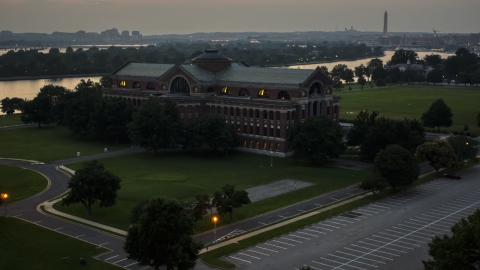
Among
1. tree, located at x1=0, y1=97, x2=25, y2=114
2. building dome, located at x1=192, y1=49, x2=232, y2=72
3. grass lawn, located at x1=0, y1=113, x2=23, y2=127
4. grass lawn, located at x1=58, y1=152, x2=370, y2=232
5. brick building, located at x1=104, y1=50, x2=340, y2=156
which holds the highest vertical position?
building dome, located at x1=192, y1=49, x2=232, y2=72

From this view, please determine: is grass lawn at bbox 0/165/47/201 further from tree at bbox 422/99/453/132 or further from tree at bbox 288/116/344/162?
tree at bbox 422/99/453/132

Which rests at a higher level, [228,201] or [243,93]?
[243,93]

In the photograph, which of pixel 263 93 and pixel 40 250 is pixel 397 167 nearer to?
pixel 263 93

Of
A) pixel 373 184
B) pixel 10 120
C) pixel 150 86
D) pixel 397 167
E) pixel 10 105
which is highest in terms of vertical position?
pixel 150 86

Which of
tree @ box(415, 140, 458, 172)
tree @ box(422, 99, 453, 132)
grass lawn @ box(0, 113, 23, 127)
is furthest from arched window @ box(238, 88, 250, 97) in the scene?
grass lawn @ box(0, 113, 23, 127)

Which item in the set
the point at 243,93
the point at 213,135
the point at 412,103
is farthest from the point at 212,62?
the point at 412,103

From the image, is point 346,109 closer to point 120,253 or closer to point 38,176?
point 38,176

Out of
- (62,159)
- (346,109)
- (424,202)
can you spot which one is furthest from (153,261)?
(346,109)

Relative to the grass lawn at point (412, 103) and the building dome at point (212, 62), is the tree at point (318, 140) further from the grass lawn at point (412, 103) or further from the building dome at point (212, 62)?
the grass lawn at point (412, 103)
